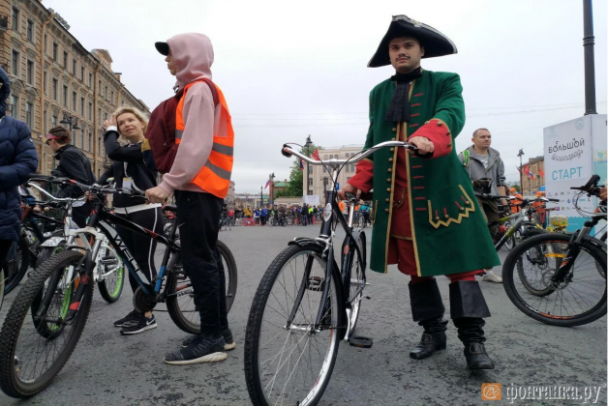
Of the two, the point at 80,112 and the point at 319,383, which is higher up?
the point at 80,112

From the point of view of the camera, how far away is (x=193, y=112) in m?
2.53

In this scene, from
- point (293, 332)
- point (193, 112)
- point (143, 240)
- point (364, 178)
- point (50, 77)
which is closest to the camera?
point (293, 332)

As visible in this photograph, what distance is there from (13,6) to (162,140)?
3544 centimetres

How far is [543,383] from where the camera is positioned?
7.50 feet

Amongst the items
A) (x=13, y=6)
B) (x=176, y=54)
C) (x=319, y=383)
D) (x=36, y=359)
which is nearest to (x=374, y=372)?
(x=319, y=383)

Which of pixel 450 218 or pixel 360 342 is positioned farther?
pixel 450 218

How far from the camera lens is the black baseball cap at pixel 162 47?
→ 2799mm

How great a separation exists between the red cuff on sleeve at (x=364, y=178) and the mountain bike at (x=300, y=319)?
51 cm

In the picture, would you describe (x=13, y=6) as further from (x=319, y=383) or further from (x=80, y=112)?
(x=319, y=383)

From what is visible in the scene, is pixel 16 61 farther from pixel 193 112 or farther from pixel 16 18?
pixel 193 112

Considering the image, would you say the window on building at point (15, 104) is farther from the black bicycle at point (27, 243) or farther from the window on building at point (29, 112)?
the black bicycle at point (27, 243)

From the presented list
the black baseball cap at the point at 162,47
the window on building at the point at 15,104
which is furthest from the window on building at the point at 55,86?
the black baseball cap at the point at 162,47

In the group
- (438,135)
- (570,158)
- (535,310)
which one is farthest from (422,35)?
(570,158)

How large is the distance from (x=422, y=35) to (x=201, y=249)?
1.83 meters
